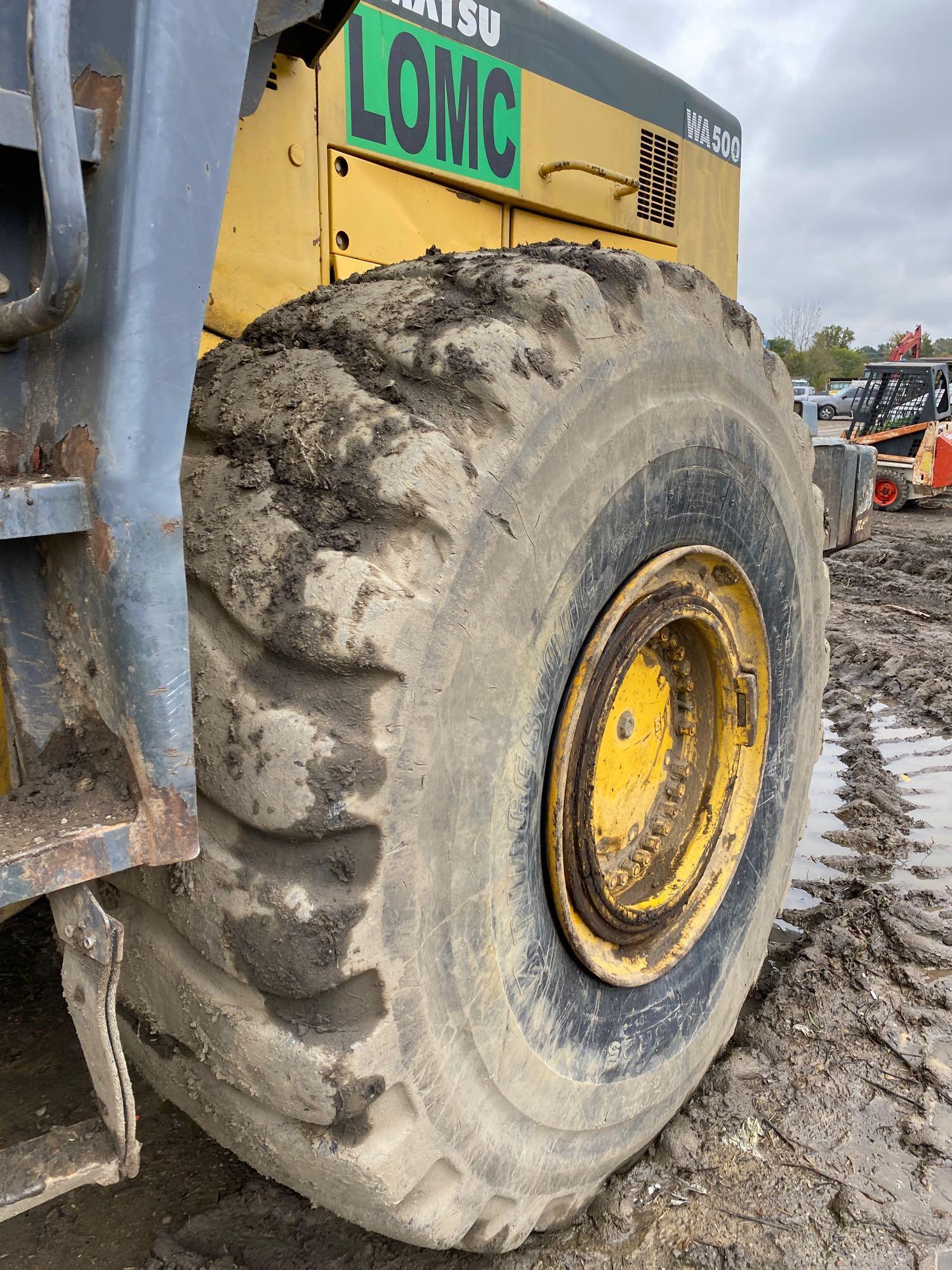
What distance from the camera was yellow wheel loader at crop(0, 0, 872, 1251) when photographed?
40.5 inches

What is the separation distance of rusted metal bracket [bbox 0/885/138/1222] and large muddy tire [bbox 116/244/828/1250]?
171mm

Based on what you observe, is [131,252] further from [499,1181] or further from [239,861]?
[499,1181]

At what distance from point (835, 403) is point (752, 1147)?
35.0 meters

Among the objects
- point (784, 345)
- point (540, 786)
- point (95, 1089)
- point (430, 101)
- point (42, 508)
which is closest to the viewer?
point (42, 508)

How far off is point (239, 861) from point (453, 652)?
39 cm

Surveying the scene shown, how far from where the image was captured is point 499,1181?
159 cm

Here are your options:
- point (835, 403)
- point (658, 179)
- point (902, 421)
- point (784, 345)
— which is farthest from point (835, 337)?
point (658, 179)

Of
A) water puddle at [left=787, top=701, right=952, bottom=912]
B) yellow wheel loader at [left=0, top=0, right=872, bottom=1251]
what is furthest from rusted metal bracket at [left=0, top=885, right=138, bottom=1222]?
water puddle at [left=787, top=701, right=952, bottom=912]

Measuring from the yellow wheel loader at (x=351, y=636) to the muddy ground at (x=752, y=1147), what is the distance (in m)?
0.21

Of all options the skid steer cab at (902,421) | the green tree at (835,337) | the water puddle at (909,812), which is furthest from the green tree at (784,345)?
the water puddle at (909,812)

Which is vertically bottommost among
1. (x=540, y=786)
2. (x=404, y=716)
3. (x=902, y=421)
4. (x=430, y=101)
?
(x=540, y=786)

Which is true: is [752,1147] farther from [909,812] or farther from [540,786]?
[909,812]

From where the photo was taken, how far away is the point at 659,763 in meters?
2.21

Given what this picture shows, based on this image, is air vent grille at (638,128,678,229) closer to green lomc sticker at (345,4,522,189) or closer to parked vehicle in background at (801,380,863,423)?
green lomc sticker at (345,4,522,189)
